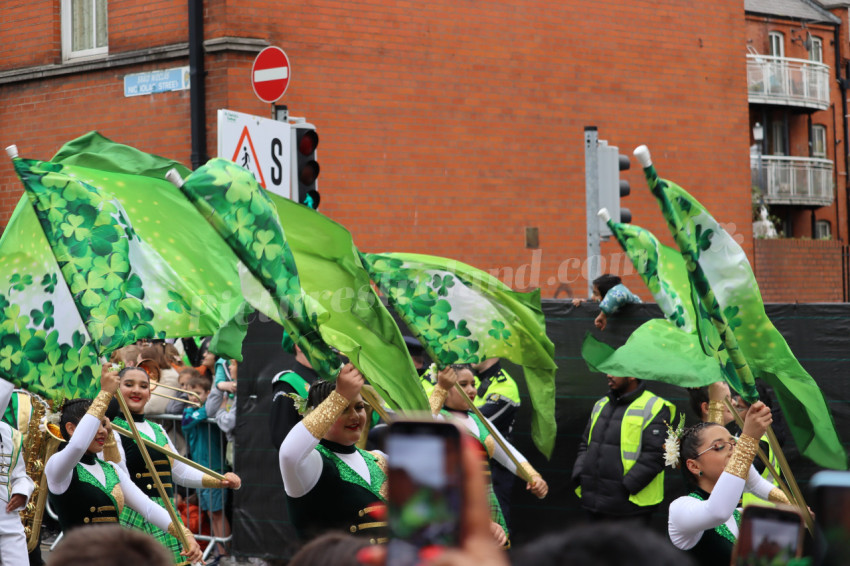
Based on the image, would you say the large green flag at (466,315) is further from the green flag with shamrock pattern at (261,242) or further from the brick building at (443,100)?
the brick building at (443,100)

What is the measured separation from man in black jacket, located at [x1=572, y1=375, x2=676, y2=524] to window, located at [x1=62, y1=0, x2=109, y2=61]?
32.9 ft

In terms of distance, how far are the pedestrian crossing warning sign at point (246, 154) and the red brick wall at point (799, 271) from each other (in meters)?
17.3

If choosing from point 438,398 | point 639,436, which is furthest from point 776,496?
point 438,398

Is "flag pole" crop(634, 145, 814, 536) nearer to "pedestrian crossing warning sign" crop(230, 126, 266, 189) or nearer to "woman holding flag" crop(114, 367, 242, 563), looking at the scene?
"woman holding flag" crop(114, 367, 242, 563)

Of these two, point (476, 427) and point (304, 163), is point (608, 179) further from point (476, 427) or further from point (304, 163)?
point (476, 427)

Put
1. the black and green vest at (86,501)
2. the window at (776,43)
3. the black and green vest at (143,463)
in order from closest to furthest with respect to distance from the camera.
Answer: the black and green vest at (86,501)
the black and green vest at (143,463)
the window at (776,43)

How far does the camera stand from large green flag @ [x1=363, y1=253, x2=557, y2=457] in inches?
272

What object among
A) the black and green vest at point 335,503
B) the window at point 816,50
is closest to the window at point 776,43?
the window at point 816,50

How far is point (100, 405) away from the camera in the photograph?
6184mm

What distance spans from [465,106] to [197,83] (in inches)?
152

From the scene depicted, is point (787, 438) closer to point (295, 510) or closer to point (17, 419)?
point (295, 510)

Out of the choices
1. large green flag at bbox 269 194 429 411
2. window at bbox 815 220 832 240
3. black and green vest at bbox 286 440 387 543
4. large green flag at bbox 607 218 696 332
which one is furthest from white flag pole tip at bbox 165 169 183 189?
window at bbox 815 220 832 240

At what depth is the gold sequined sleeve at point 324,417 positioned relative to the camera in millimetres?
4902

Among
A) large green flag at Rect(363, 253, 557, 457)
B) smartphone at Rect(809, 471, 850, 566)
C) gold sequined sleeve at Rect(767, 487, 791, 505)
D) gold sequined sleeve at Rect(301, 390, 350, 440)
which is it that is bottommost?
gold sequined sleeve at Rect(767, 487, 791, 505)
